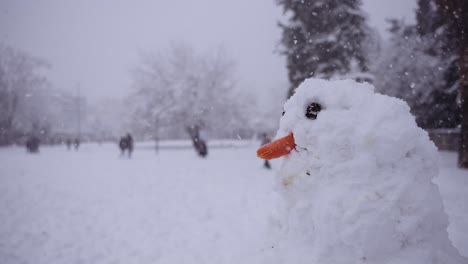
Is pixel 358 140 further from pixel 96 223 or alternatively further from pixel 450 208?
pixel 96 223

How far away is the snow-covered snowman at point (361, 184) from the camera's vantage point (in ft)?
5.98

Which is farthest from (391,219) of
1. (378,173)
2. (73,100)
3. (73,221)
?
(73,100)

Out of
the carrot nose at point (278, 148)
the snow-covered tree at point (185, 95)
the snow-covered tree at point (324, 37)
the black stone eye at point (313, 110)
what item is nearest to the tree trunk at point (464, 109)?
the snow-covered tree at point (324, 37)

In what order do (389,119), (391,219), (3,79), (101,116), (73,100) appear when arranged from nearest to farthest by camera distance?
1. (391,219)
2. (389,119)
3. (3,79)
4. (73,100)
5. (101,116)

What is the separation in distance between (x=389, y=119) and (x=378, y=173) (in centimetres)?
38

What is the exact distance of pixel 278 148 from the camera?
2.25m

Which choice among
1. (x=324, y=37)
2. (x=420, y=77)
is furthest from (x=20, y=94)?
(x=420, y=77)

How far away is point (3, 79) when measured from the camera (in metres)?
30.3

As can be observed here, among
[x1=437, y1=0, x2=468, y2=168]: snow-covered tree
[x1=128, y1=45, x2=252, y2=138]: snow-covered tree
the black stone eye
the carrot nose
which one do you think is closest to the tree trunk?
[x1=437, y1=0, x2=468, y2=168]: snow-covered tree

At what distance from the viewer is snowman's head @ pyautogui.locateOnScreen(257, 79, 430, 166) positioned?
6.25 feet

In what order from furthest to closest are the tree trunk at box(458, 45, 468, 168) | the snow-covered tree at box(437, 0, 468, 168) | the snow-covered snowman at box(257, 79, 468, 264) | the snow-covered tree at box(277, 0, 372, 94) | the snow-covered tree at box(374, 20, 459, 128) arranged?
the snow-covered tree at box(374, 20, 459, 128), the snow-covered tree at box(277, 0, 372, 94), the tree trunk at box(458, 45, 468, 168), the snow-covered tree at box(437, 0, 468, 168), the snow-covered snowman at box(257, 79, 468, 264)

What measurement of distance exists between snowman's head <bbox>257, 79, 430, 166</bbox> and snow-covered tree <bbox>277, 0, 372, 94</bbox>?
40.0 ft

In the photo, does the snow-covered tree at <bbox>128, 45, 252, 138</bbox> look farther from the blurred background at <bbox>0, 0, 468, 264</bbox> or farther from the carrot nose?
the carrot nose

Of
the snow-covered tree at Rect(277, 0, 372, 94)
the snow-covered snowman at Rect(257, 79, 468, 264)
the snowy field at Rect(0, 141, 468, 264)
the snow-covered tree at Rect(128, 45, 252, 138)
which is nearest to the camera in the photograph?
the snow-covered snowman at Rect(257, 79, 468, 264)
